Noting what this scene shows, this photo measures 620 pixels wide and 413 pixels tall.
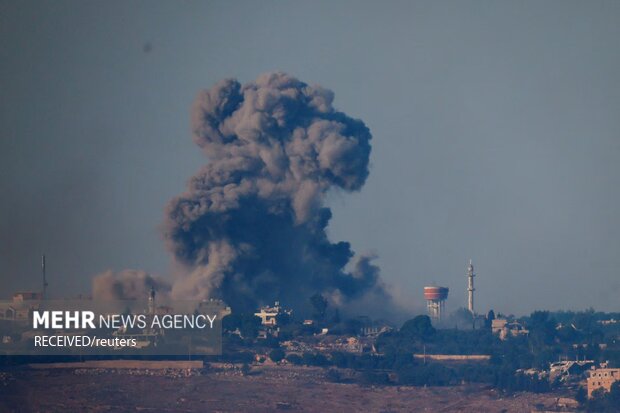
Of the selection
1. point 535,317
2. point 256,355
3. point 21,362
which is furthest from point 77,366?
point 535,317

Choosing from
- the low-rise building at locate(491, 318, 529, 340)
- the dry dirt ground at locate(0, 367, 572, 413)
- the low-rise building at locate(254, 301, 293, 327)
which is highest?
the low-rise building at locate(254, 301, 293, 327)

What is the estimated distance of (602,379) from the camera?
3863 inches

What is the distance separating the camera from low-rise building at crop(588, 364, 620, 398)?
97438 millimetres

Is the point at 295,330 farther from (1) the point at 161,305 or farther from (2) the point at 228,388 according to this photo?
(2) the point at 228,388

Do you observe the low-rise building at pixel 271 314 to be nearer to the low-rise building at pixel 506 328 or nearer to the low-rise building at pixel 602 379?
the low-rise building at pixel 506 328

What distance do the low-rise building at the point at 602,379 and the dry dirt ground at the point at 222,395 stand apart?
229 cm

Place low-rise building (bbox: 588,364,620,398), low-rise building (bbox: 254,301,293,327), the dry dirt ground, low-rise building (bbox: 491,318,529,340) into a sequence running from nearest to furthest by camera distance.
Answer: the dry dirt ground → low-rise building (bbox: 588,364,620,398) → low-rise building (bbox: 254,301,293,327) → low-rise building (bbox: 491,318,529,340)

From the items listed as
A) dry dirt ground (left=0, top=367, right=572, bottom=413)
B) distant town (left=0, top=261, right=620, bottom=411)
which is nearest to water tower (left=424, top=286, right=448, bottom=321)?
distant town (left=0, top=261, right=620, bottom=411)

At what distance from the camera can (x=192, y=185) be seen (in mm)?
114500

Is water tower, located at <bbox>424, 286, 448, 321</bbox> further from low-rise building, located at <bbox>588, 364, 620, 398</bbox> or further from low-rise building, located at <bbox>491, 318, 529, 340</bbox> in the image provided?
low-rise building, located at <bbox>588, 364, 620, 398</bbox>

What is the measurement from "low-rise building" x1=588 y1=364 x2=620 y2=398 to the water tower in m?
27.9

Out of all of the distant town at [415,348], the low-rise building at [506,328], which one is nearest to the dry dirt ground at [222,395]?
the distant town at [415,348]

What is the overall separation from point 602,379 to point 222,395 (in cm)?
2034

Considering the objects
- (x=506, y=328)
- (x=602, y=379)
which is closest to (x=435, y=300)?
(x=506, y=328)
